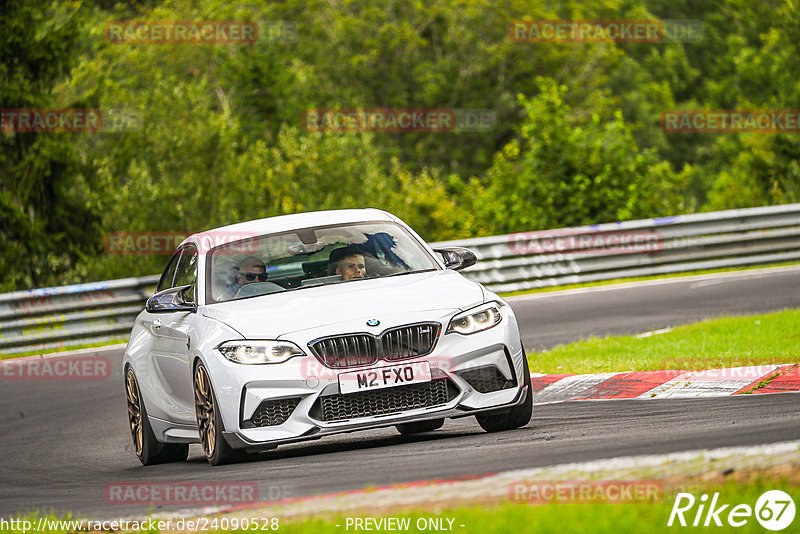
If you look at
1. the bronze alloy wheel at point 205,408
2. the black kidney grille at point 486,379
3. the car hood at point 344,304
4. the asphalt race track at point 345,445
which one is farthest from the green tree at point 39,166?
the black kidney grille at point 486,379

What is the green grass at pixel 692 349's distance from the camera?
10969 millimetres

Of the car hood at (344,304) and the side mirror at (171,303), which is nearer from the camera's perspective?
the car hood at (344,304)

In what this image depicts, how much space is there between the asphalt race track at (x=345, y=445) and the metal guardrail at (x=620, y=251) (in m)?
5.47

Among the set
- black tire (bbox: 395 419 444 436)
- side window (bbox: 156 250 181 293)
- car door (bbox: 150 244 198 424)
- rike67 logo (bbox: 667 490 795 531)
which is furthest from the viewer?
side window (bbox: 156 250 181 293)

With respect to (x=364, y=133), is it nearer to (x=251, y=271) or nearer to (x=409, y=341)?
(x=251, y=271)

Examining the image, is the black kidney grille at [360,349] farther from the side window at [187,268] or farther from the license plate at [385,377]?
the side window at [187,268]

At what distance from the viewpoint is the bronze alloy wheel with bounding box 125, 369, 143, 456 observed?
9719 millimetres

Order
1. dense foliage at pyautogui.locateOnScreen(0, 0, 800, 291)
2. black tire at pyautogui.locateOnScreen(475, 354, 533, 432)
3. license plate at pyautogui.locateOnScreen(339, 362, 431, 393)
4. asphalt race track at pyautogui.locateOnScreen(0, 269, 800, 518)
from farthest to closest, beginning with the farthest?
1. dense foliage at pyautogui.locateOnScreen(0, 0, 800, 291)
2. black tire at pyautogui.locateOnScreen(475, 354, 533, 432)
3. license plate at pyautogui.locateOnScreen(339, 362, 431, 393)
4. asphalt race track at pyautogui.locateOnScreen(0, 269, 800, 518)

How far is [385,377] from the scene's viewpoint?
7.68 metres

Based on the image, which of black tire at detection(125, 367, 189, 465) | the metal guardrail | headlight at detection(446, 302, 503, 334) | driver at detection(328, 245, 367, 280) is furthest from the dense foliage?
headlight at detection(446, 302, 503, 334)

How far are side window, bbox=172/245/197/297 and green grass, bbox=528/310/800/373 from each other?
11.9 ft

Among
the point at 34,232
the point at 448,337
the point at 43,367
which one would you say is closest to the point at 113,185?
the point at 34,232

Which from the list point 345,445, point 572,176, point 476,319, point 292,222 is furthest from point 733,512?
point 572,176

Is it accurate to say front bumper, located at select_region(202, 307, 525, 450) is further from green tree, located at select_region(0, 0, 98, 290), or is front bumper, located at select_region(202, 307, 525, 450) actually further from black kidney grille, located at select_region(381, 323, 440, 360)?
green tree, located at select_region(0, 0, 98, 290)
